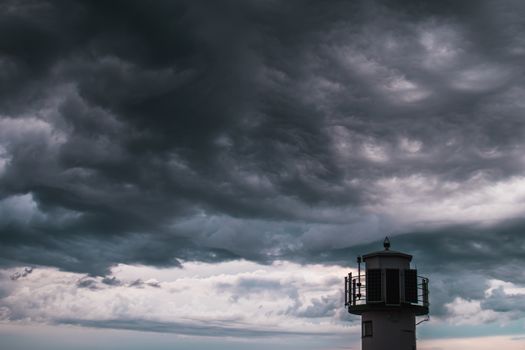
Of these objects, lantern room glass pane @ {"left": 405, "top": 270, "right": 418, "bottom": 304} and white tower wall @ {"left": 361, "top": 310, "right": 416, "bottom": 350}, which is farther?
white tower wall @ {"left": 361, "top": 310, "right": 416, "bottom": 350}

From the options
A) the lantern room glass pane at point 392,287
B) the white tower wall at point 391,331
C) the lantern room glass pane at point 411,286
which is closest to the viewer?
the lantern room glass pane at point 392,287

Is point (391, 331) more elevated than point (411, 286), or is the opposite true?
point (411, 286)

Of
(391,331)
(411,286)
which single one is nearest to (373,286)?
(411,286)

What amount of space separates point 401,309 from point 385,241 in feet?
16.9

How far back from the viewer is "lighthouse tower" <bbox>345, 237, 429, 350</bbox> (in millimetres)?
46281

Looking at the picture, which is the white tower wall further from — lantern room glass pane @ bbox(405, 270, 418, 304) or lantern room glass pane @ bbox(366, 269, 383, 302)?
lantern room glass pane @ bbox(366, 269, 383, 302)

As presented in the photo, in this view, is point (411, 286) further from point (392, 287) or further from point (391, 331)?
point (391, 331)

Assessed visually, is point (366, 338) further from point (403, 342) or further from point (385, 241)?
point (385, 241)

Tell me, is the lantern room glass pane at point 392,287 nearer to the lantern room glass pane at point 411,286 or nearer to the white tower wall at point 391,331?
the lantern room glass pane at point 411,286

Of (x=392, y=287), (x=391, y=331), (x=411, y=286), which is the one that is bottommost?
(x=391, y=331)

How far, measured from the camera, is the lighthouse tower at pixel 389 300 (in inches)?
1822

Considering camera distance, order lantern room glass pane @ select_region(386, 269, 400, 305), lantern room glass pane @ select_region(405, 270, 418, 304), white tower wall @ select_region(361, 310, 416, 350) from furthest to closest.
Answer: white tower wall @ select_region(361, 310, 416, 350)
lantern room glass pane @ select_region(405, 270, 418, 304)
lantern room glass pane @ select_region(386, 269, 400, 305)

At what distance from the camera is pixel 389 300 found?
4600cm

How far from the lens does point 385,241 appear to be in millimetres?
48281
